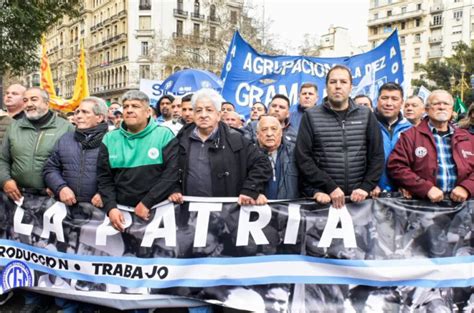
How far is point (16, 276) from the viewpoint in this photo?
4.32m

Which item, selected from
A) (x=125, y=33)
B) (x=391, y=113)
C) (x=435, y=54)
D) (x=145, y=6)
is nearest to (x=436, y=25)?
(x=435, y=54)

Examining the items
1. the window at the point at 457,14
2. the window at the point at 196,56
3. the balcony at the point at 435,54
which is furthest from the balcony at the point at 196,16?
the window at the point at 457,14

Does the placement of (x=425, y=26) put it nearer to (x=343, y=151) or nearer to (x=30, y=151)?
(x=343, y=151)

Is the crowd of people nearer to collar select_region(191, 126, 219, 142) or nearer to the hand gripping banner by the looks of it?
collar select_region(191, 126, 219, 142)

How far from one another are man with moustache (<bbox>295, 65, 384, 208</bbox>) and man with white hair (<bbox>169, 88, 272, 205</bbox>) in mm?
386

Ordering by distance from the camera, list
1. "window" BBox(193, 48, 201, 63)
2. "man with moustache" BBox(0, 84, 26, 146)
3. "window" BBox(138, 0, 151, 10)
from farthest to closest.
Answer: "window" BBox(138, 0, 151, 10) → "window" BBox(193, 48, 201, 63) → "man with moustache" BBox(0, 84, 26, 146)

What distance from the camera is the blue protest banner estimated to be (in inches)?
302

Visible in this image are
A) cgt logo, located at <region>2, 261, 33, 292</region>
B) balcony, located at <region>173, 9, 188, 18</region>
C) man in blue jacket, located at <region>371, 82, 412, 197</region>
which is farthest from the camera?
balcony, located at <region>173, 9, 188, 18</region>

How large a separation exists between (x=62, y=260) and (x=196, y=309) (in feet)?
4.25

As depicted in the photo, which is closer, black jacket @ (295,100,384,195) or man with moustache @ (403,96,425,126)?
black jacket @ (295,100,384,195)

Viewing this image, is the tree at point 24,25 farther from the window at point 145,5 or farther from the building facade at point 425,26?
the building facade at point 425,26

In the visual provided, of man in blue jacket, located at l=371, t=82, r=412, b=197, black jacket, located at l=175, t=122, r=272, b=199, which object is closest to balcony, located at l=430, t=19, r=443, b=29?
man in blue jacket, located at l=371, t=82, r=412, b=197

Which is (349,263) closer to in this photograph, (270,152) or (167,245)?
(270,152)

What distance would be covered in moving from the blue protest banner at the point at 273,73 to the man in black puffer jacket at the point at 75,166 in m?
3.89
